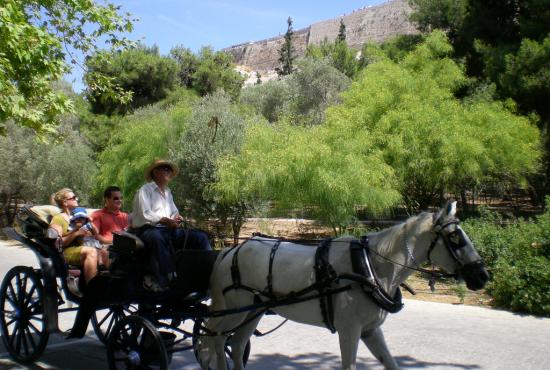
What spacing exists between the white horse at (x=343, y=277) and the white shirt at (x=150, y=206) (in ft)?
2.53

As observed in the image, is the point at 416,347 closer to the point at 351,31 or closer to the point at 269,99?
the point at 269,99

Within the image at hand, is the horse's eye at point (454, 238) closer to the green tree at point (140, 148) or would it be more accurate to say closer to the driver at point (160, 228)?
the driver at point (160, 228)

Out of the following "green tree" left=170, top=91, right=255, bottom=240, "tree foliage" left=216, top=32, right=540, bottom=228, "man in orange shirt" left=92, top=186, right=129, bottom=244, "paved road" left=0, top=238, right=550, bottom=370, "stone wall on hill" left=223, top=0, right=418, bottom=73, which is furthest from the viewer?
"stone wall on hill" left=223, top=0, right=418, bottom=73

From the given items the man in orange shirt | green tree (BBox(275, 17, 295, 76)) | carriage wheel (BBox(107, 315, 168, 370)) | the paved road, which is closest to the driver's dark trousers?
carriage wheel (BBox(107, 315, 168, 370))

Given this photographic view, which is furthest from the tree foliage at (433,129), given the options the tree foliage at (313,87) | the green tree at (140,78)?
the green tree at (140,78)

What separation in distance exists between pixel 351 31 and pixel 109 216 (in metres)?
103

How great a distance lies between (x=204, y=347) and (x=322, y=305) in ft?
4.79

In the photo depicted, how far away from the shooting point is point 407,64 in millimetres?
20453

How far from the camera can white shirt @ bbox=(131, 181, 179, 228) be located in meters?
5.09

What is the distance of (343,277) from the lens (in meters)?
4.07

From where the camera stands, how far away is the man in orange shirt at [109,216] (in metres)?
6.21

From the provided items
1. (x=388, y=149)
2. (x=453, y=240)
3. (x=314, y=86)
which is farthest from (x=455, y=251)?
(x=314, y=86)

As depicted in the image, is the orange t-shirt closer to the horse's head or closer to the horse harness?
Result: the horse harness

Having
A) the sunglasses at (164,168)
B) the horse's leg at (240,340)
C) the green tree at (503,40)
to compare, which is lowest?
the horse's leg at (240,340)
